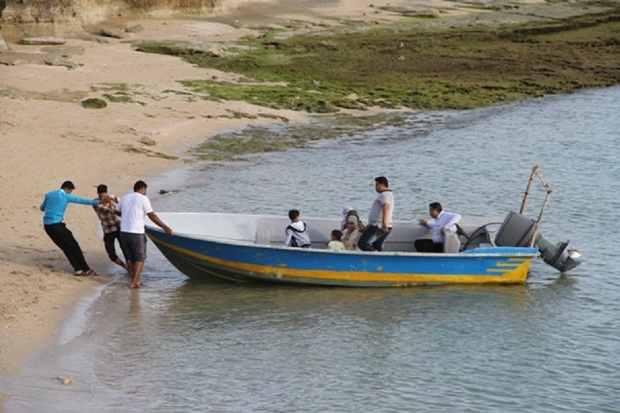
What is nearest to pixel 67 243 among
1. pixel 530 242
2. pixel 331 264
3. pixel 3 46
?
pixel 331 264

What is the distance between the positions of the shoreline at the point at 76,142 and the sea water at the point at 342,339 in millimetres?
550

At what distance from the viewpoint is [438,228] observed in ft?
52.5

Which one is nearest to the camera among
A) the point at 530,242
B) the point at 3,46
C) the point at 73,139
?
the point at 530,242

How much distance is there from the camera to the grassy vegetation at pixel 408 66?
30781 mm

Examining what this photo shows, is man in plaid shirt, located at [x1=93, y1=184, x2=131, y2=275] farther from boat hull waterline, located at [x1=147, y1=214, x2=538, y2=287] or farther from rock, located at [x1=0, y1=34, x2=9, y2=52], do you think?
rock, located at [x1=0, y1=34, x2=9, y2=52]

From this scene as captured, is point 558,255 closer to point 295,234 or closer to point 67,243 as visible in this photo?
point 295,234

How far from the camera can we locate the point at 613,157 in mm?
26203

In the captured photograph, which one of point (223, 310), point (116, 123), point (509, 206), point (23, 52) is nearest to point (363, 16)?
point (23, 52)

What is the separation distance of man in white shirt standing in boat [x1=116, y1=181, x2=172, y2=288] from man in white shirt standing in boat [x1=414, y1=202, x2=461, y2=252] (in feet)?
12.4

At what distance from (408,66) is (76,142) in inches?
580

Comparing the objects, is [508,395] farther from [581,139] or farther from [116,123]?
[581,139]

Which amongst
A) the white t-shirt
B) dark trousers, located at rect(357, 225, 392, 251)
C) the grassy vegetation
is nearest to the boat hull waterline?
dark trousers, located at rect(357, 225, 392, 251)

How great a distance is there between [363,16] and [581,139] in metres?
16.1

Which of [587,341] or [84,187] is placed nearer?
[587,341]
